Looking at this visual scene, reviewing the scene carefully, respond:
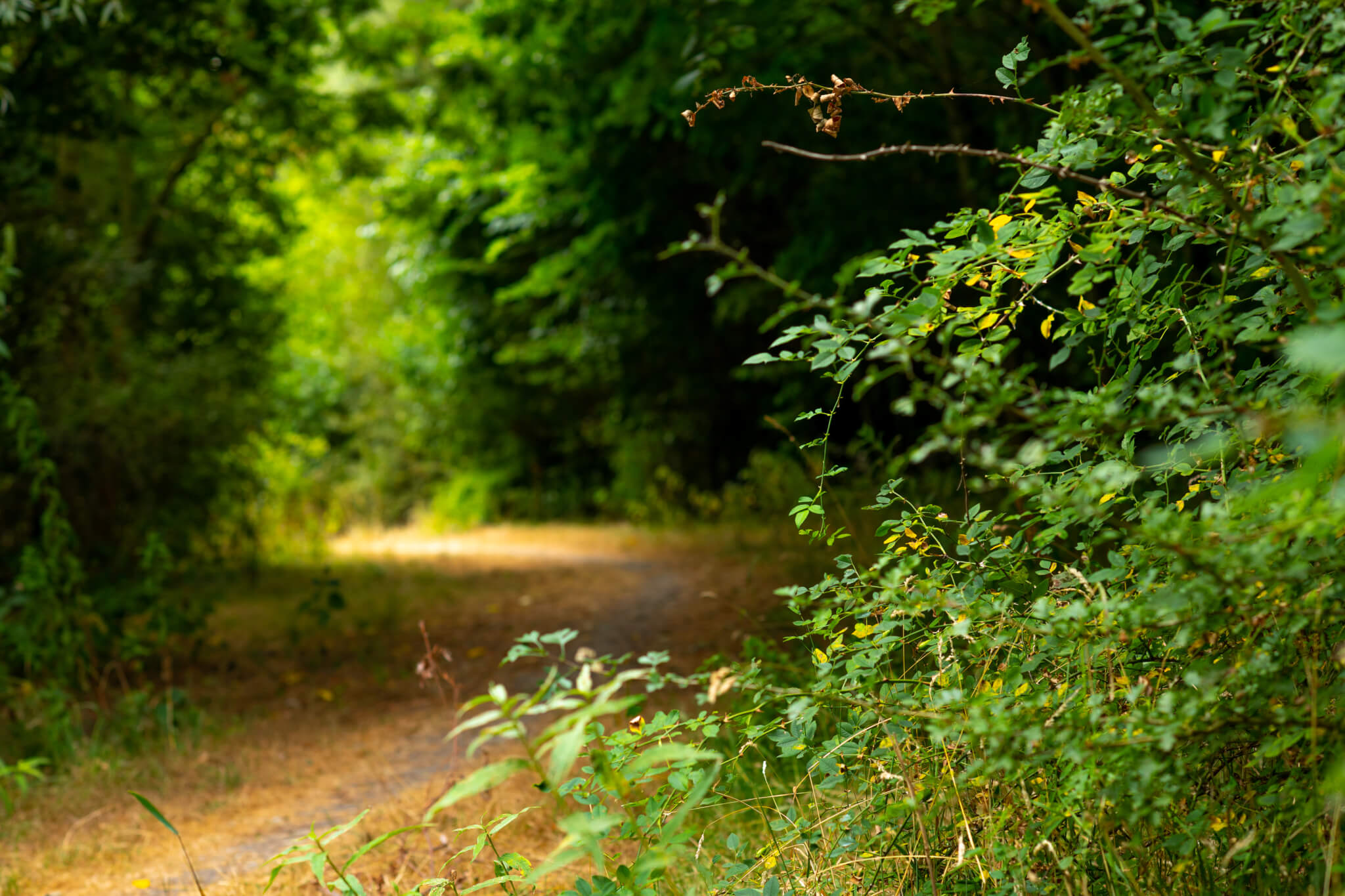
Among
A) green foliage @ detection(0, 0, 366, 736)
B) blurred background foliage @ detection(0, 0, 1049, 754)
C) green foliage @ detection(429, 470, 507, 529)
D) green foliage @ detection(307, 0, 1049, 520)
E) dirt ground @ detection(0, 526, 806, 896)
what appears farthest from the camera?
green foliage @ detection(429, 470, 507, 529)

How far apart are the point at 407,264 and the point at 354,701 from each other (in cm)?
1080

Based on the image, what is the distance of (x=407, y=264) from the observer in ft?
49.4

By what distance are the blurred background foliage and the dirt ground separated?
614 millimetres

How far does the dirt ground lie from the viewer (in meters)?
3.24

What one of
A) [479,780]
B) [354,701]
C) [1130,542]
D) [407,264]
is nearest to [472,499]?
[407,264]

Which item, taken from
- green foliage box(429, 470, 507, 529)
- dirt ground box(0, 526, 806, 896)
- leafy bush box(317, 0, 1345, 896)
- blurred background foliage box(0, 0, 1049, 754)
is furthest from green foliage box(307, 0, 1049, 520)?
leafy bush box(317, 0, 1345, 896)

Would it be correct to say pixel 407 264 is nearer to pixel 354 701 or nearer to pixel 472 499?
pixel 472 499

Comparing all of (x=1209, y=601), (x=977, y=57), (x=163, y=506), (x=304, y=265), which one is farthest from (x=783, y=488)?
(x=304, y=265)

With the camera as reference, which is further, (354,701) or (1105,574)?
(354,701)

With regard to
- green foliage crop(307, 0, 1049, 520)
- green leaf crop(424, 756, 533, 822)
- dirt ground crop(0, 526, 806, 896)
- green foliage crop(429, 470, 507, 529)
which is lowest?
green foliage crop(429, 470, 507, 529)

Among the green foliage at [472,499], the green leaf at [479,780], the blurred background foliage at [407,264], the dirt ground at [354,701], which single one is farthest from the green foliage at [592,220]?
the green leaf at [479,780]

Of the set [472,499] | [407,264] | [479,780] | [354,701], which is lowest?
[472,499]

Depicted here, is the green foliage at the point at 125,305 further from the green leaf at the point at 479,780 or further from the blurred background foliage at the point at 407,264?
the green leaf at the point at 479,780

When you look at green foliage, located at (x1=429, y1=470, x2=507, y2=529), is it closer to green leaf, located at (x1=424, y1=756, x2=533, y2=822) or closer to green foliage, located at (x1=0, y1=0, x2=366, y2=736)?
green foliage, located at (x1=0, y1=0, x2=366, y2=736)
